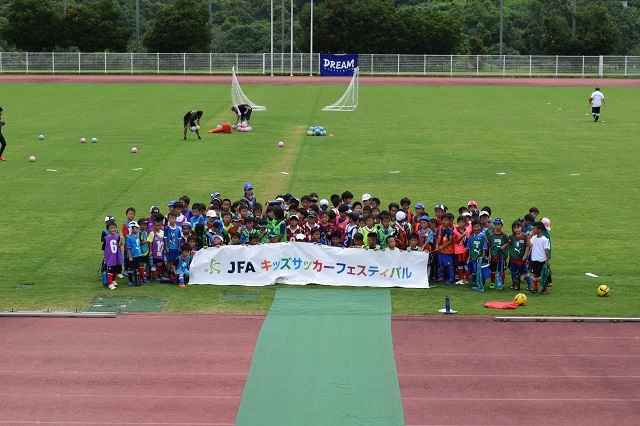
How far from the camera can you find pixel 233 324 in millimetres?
15602

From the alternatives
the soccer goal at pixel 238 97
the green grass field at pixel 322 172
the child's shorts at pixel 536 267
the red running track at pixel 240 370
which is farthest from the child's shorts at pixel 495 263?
the soccer goal at pixel 238 97

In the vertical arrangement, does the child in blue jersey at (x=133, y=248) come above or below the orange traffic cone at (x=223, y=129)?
below

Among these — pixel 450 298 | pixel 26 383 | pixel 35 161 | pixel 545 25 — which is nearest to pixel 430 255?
A: pixel 450 298

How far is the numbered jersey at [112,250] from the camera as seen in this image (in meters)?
17.5

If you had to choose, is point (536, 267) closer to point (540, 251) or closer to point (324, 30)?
point (540, 251)

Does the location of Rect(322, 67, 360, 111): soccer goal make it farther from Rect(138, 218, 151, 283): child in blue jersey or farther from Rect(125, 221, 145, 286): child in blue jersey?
Rect(125, 221, 145, 286): child in blue jersey

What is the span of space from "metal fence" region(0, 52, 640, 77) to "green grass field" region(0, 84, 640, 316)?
20467mm

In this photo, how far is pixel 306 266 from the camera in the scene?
17828mm

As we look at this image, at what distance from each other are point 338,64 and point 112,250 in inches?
2262

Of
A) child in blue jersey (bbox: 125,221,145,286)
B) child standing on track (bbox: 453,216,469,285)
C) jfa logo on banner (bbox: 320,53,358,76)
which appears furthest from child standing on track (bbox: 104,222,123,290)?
jfa logo on banner (bbox: 320,53,358,76)

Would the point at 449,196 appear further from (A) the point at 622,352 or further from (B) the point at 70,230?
(A) the point at 622,352

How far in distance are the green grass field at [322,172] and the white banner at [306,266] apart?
1.09 ft

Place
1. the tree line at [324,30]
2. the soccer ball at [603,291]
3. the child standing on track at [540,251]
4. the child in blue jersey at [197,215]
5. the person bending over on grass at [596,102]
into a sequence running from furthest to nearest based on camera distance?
the tree line at [324,30], the person bending over on grass at [596,102], the child in blue jersey at [197,215], the child standing on track at [540,251], the soccer ball at [603,291]

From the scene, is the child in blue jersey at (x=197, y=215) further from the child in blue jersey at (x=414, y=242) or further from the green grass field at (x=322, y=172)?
the child in blue jersey at (x=414, y=242)
